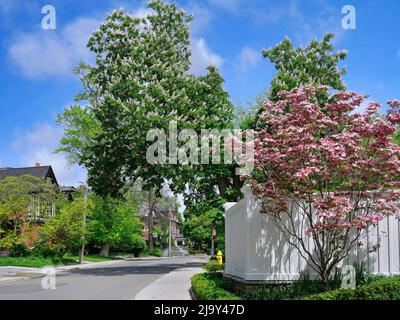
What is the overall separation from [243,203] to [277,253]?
1.52 m

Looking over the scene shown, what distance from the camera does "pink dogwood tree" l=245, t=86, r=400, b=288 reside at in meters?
10.7

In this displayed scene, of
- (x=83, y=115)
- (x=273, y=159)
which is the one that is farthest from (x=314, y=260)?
(x=83, y=115)

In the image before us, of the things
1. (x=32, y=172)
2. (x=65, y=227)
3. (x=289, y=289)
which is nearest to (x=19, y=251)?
(x=65, y=227)

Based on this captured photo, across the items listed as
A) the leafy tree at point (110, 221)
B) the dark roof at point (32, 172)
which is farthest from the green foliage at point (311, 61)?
the dark roof at point (32, 172)

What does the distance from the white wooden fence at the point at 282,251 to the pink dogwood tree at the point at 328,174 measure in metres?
0.22

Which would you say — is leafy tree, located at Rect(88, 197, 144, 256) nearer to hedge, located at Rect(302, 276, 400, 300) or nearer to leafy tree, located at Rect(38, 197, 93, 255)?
leafy tree, located at Rect(38, 197, 93, 255)

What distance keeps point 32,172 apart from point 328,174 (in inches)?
2113

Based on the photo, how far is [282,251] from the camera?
11.9 meters

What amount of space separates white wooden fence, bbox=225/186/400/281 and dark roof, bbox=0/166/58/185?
50250 mm

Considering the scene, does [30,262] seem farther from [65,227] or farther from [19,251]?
[19,251]

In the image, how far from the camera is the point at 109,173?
29578mm

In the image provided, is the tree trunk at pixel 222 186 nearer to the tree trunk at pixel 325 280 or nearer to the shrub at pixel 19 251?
the tree trunk at pixel 325 280

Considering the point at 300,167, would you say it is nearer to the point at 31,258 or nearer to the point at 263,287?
the point at 263,287

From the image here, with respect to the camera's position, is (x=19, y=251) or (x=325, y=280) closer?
(x=325, y=280)
